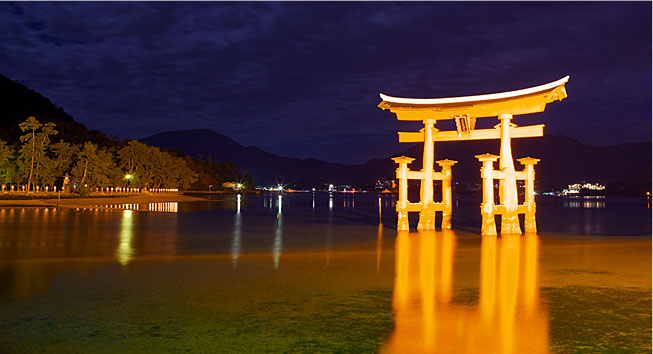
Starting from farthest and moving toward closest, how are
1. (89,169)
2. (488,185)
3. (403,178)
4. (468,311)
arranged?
(89,169) < (403,178) < (488,185) < (468,311)

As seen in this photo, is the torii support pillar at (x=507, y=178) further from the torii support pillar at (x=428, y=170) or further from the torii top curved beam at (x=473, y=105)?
the torii support pillar at (x=428, y=170)

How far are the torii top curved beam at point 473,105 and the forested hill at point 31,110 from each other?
273 feet

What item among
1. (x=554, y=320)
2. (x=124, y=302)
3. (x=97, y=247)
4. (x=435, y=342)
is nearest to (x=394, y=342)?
(x=435, y=342)

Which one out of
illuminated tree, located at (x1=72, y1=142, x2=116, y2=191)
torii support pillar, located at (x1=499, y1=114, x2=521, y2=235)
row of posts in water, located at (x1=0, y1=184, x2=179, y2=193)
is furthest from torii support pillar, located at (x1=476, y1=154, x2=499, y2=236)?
illuminated tree, located at (x1=72, y1=142, x2=116, y2=191)

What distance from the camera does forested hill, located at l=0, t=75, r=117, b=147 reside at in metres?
98.4

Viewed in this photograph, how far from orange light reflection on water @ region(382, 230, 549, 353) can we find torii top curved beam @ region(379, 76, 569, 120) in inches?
308

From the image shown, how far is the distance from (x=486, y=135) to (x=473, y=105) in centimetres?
189

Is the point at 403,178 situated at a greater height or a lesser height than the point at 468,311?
greater

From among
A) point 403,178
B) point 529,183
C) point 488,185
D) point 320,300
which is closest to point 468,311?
point 320,300

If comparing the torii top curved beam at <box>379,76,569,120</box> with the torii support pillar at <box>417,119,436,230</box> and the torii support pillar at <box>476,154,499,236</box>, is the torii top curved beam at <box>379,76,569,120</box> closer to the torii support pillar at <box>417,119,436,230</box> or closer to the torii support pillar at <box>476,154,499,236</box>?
the torii support pillar at <box>417,119,436,230</box>

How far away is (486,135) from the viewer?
78.5 feet

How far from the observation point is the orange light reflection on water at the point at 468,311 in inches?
266

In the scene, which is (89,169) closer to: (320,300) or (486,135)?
(486,135)

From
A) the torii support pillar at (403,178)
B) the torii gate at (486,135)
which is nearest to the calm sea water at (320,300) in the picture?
the torii gate at (486,135)
